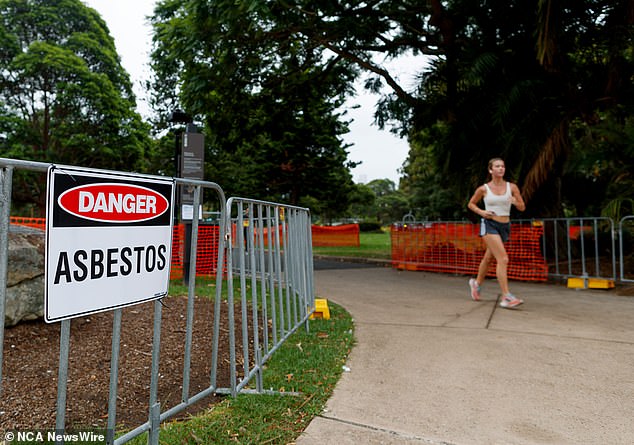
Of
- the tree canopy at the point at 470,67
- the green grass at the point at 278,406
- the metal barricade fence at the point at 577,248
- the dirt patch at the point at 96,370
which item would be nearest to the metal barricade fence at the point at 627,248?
the metal barricade fence at the point at 577,248

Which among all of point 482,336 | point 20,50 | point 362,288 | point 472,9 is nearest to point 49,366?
point 482,336

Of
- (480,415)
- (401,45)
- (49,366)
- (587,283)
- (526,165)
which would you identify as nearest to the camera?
(480,415)

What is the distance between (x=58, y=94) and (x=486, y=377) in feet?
75.7

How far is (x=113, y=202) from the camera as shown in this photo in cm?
182

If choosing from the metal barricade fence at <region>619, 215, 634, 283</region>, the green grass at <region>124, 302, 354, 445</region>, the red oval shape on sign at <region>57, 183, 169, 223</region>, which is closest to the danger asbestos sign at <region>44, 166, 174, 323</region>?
the red oval shape on sign at <region>57, 183, 169, 223</region>

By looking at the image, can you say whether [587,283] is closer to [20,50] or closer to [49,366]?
[49,366]

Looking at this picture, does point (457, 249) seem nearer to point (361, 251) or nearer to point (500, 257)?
point (500, 257)

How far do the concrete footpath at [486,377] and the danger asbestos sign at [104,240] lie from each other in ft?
4.01

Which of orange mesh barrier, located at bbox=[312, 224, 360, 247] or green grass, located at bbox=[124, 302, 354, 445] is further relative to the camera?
orange mesh barrier, located at bbox=[312, 224, 360, 247]

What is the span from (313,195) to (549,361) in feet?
70.2

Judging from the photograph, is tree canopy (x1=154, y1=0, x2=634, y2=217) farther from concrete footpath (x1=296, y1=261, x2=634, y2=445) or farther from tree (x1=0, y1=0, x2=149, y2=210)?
tree (x1=0, y1=0, x2=149, y2=210)

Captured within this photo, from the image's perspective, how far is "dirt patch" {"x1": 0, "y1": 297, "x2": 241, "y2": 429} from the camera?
2.68 meters

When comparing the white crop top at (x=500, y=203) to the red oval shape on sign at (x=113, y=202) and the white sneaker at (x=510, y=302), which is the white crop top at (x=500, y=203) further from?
the red oval shape on sign at (x=113, y=202)

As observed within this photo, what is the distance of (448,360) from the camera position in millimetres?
3670
